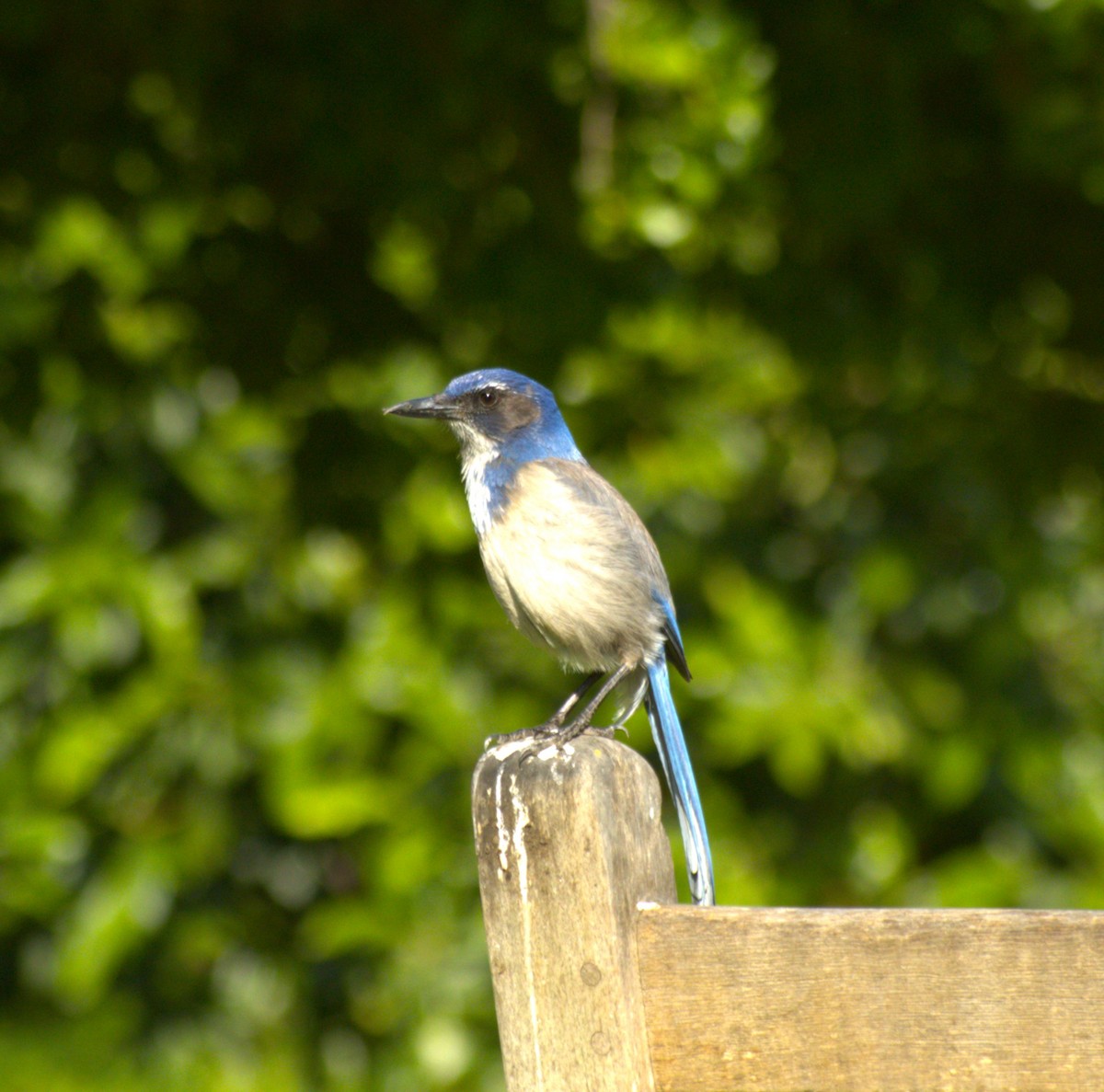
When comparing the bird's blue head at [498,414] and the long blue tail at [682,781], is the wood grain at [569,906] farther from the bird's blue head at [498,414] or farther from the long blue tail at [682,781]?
the bird's blue head at [498,414]

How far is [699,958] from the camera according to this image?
1.90 meters

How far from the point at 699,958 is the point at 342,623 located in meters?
3.35

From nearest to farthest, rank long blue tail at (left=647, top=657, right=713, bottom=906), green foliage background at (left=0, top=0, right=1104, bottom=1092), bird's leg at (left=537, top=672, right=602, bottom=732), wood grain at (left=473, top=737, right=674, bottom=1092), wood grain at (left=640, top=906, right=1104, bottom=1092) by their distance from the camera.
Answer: wood grain at (left=640, top=906, right=1104, bottom=1092) → wood grain at (left=473, top=737, right=674, bottom=1092) → long blue tail at (left=647, top=657, right=713, bottom=906) → bird's leg at (left=537, top=672, right=602, bottom=732) → green foliage background at (left=0, top=0, right=1104, bottom=1092)

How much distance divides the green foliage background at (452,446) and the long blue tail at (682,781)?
3.86 feet

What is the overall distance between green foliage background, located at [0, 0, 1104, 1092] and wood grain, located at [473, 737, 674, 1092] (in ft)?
7.72

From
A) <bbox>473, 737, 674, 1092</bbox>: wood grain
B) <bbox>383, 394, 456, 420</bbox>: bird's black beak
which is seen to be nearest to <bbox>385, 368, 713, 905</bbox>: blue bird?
<bbox>383, 394, 456, 420</bbox>: bird's black beak

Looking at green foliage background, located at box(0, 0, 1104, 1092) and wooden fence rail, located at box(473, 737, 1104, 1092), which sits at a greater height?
green foliage background, located at box(0, 0, 1104, 1092)

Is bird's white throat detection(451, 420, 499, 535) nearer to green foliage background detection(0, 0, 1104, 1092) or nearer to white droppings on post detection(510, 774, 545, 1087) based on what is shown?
green foliage background detection(0, 0, 1104, 1092)

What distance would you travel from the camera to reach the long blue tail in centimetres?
263

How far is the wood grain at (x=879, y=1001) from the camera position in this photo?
68.1 inches

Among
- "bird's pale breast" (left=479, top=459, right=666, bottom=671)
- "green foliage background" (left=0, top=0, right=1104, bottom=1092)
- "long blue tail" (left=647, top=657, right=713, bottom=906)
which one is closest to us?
"long blue tail" (left=647, top=657, right=713, bottom=906)

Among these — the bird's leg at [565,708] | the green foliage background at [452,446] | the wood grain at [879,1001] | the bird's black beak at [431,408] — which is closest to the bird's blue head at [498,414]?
the bird's black beak at [431,408]

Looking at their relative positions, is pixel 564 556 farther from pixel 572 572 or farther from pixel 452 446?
pixel 452 446

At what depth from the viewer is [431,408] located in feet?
12.5
